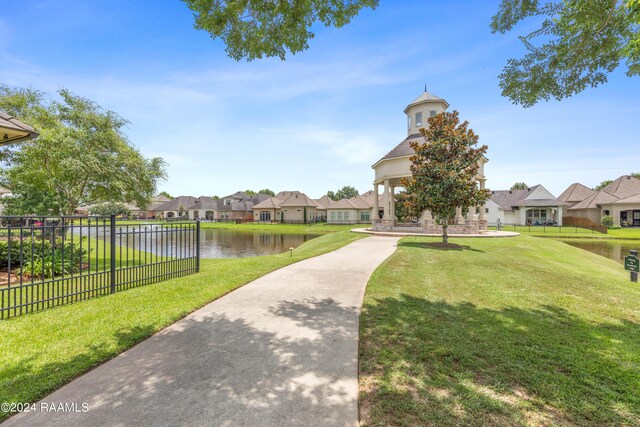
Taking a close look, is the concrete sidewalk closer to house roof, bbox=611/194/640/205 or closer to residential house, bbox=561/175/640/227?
house roof, bbox=611/194/640/205

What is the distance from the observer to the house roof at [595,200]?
40188mm

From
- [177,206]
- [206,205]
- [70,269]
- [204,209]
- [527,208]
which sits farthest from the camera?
[177,206]

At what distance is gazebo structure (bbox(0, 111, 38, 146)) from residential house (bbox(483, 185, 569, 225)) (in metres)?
49.0

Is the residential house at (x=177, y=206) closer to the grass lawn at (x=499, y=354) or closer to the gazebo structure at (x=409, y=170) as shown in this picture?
the gazebo structure at (x=409, y=170)

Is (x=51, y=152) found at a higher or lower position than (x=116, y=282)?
higher

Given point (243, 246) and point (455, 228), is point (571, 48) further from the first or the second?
point (243, 246)

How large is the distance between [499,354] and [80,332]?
6356 millimetres

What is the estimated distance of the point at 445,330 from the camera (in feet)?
15.8

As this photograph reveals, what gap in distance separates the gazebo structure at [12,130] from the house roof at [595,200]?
184 feet

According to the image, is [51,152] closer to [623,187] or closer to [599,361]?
[599,361]

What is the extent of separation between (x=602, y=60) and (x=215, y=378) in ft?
28.6

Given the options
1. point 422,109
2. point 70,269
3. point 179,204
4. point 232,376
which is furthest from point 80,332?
point 179,204

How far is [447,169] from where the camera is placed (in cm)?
1508

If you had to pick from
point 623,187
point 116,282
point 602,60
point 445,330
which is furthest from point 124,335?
point 623,187
